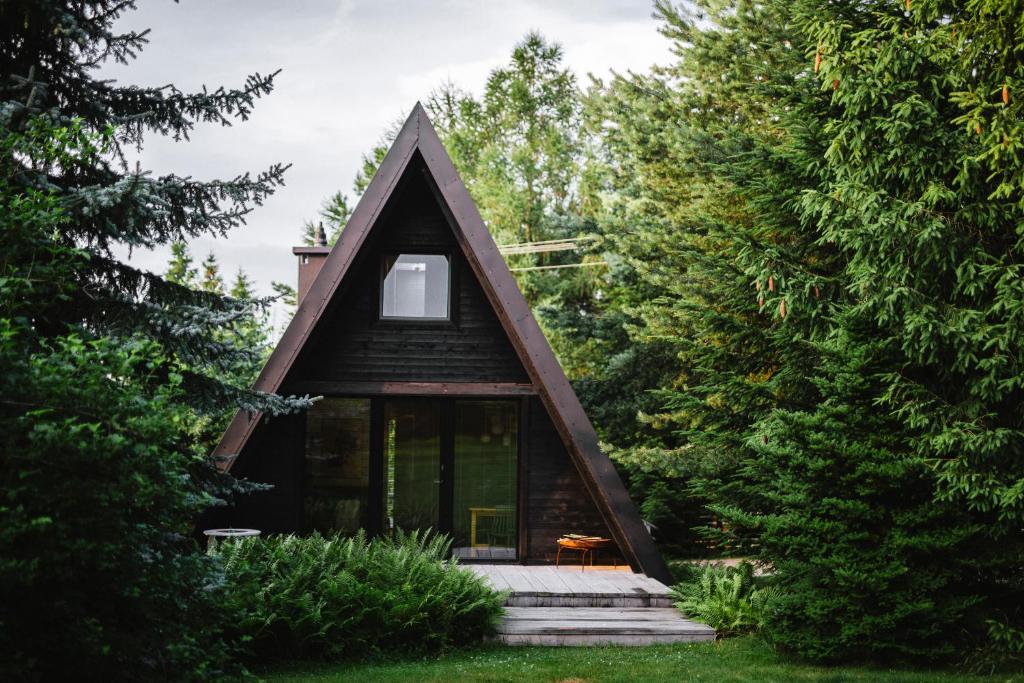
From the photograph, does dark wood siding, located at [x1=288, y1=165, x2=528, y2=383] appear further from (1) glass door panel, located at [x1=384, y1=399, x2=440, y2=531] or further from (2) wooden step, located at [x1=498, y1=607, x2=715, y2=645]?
(2) wooden step, located at [x1=498, y1=607, x2=715, y2=645]

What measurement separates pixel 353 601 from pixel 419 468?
4.02 metres

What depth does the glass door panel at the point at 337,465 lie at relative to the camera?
1207 cm

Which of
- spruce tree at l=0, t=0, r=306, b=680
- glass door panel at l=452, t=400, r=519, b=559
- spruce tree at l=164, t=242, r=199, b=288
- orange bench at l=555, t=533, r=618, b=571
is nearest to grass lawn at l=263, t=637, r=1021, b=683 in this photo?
spruce tree at l=0, t=0, r=306, b=680

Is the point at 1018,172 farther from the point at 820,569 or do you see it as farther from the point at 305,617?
the point at 305,617

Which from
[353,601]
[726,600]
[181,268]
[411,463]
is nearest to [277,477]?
[411,463]

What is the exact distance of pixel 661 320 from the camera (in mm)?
14359

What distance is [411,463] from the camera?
12.2m

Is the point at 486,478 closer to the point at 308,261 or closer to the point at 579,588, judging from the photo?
the point at 579,588

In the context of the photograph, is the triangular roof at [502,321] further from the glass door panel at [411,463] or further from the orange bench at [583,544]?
the glass door panel at [411,463]

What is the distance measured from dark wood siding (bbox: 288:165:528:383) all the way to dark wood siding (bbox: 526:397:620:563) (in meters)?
0.94

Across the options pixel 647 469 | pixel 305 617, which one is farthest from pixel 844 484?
pixel 305 617

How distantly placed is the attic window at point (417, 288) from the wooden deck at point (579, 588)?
352cm

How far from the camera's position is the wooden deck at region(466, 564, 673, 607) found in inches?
391

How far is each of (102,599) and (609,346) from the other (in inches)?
550
